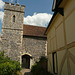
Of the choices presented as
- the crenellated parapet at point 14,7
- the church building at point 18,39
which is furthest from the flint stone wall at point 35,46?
the crenellated parapet at point 14,7

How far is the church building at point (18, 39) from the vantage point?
11004 mm

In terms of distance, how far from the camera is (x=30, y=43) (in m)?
11.9

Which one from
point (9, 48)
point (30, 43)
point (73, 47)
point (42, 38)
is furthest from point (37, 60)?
point (73, 47)

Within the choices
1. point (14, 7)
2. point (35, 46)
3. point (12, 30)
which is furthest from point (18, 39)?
point (14, 7)

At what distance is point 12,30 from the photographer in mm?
Answer: 11852

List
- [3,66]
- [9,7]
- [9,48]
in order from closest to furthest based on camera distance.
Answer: [3,66]
[9,48]
[9,7]

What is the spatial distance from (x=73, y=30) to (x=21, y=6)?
40.4 ft

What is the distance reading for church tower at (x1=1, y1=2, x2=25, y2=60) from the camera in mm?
10917

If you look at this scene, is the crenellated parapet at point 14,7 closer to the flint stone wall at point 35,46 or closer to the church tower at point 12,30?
the church tower at point 12,30

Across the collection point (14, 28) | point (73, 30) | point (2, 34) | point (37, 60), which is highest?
point (14, 28)

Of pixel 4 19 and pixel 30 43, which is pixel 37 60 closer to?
pixel 30 43

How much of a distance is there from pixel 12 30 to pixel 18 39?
173 cm

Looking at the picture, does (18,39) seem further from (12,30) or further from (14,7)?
(14,7)

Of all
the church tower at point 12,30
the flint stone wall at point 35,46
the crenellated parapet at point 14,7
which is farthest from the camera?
the crenellated parapet at point 14,7
